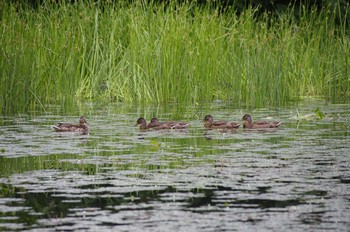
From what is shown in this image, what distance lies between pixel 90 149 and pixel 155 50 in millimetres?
4707

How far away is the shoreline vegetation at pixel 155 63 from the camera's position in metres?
12.4

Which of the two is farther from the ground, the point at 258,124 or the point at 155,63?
the point at 155,63

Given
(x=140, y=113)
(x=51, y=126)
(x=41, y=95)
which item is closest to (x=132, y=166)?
(x=51, y=126)

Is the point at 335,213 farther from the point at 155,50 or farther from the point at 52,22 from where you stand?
the point at 52,22

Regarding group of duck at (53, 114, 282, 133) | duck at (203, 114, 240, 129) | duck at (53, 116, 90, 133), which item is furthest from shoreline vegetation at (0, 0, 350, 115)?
duck at (53, 116, 90, 133)

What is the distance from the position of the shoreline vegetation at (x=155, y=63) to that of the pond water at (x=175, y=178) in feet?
3.95

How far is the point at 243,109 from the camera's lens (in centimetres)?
1288

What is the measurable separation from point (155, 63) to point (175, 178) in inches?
247

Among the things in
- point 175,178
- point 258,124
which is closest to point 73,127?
point 258,124

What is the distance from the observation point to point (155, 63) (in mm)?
13367

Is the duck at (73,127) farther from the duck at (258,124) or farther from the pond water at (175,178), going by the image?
the duck at (258,124)

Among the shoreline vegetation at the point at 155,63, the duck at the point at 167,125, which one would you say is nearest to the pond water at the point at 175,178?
the duck at the point at 167,125

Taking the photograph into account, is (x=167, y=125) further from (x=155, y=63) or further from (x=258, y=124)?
(x=155, y=63)

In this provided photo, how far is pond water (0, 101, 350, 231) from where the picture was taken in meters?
5.73
